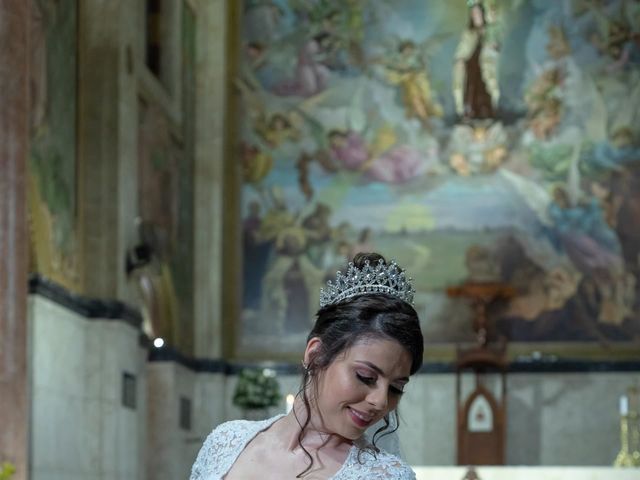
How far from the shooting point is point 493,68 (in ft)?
66.5

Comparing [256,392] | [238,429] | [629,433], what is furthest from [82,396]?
[238,429]

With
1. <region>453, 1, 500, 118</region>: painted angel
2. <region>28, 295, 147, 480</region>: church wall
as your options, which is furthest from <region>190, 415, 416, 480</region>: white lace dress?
<region>453, 1, 500, 118</region>: painted angel

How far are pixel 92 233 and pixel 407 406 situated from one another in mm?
5950

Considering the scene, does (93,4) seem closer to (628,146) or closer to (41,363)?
(41,363)

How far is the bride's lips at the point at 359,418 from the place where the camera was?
293 centimetres

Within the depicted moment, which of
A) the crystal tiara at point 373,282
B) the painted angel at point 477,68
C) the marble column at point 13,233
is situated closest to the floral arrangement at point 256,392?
the painted angel at point 477,68

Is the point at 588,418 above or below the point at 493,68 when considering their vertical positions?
below

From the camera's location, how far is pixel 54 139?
13773 mm

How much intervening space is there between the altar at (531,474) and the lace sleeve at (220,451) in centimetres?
649

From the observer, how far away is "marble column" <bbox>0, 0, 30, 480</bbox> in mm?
10172

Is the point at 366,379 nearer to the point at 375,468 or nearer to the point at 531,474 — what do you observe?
the point at 375,468

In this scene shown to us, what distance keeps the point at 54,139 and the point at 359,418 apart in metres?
11.3

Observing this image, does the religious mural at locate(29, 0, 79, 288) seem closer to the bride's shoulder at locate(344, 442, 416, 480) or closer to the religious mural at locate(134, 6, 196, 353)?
the religious mural at locate(134, 6, 196, 353)

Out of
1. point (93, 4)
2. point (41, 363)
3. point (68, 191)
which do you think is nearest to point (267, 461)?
point (41, 363)
